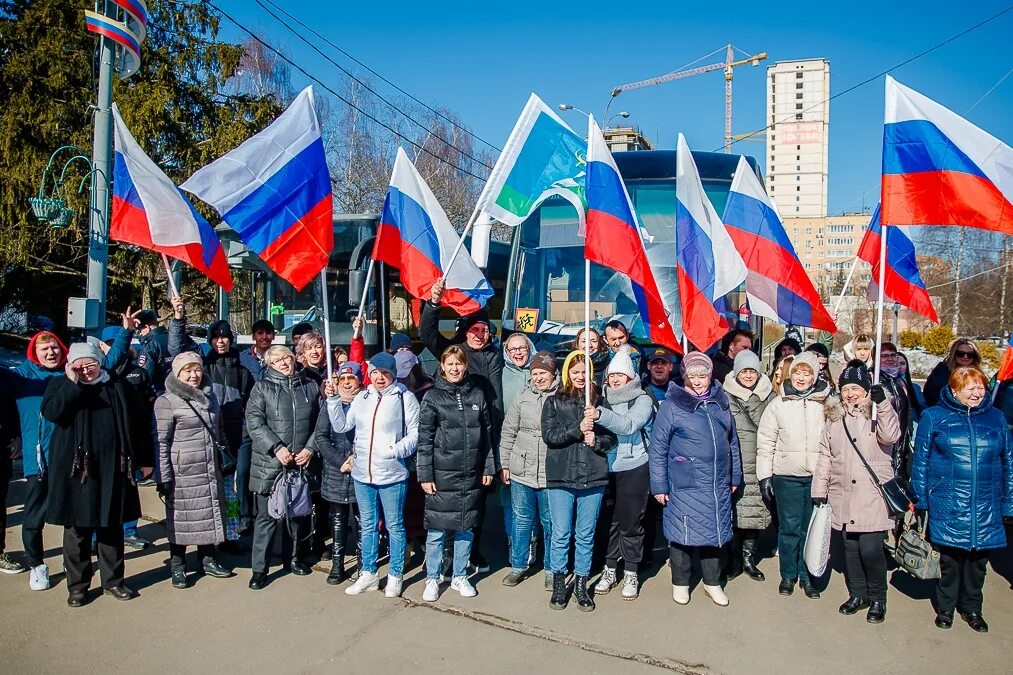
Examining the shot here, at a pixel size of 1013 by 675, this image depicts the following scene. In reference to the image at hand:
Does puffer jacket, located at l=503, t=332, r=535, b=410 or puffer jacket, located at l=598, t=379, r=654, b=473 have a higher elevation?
puffer jacket, located at l=503, t=332, r=535, b=410

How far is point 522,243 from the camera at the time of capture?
8.18 meters

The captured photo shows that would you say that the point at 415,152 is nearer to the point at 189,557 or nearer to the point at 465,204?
the point at 465,204

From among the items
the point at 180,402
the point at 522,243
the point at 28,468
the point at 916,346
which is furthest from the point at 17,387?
the point at 916,346

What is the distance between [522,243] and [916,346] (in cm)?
2912

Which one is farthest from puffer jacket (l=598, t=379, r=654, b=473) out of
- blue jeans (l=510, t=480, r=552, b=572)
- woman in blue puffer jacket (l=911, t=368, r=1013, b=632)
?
woman in blue puffer jacket (l=911, t=368, r=1013, b=632)

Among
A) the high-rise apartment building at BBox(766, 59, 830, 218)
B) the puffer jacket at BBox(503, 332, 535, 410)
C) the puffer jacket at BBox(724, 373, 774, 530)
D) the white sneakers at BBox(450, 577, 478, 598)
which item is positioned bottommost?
the white sneakers at BBox(450, 577, 478, 598)

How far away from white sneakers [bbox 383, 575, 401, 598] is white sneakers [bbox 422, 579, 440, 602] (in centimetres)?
18

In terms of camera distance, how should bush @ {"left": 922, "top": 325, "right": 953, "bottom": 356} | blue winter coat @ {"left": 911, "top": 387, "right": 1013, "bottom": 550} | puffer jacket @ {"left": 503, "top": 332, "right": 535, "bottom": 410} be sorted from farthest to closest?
bush @ {"left": 922, "top": 325, "right": 953, "bottom": 356} → puffer jacket @ {"left": 503, "top": 332, "right": 535, "bottom": 410} → blue winter coat @ {"left": 911, "top": 387, "right": 1013, "bottom": 550}

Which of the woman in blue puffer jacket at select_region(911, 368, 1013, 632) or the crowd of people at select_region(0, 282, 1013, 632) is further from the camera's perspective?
the crowd of people at select_region(0, 282, 1013, 632)

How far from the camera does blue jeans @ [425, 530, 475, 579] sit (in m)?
5.14

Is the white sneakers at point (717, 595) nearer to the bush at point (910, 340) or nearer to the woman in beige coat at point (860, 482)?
the woman in beige coat at point (860, 482)

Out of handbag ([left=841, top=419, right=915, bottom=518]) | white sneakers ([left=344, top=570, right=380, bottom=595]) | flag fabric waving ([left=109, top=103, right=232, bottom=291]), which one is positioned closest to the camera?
handbag ([left=841, top=419, right=915, bottom=518])

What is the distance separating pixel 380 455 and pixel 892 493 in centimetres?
331

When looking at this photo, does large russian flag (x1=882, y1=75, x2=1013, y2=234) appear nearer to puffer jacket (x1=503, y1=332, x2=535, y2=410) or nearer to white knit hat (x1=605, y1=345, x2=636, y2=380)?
white knit hat (x1=605, y1=345, x2=636, y2=380)
